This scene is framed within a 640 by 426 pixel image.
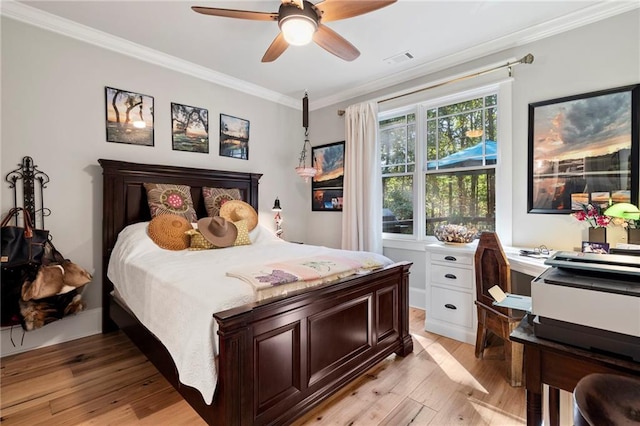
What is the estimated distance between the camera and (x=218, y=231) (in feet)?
9.08

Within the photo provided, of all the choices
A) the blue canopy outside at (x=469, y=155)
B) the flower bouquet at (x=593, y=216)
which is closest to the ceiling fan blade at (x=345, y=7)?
the blue canopy outside at (x=469, y=155)

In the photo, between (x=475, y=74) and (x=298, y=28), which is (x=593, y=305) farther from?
(x=475, y=74)

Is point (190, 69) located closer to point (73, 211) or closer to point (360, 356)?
point (73, 211)

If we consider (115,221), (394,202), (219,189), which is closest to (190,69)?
(219,189)

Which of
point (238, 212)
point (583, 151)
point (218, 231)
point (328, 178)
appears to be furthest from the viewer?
point (328, 178)

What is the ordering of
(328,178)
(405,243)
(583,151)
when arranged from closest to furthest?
(583,151), (405,243), (328,178)

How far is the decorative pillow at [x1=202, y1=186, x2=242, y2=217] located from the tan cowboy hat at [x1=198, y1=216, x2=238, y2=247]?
54cm

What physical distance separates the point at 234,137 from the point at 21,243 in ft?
7.61

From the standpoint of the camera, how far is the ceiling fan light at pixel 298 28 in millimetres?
1930

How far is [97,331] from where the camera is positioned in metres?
2.84

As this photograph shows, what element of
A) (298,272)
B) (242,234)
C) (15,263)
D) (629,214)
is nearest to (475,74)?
(629,214)

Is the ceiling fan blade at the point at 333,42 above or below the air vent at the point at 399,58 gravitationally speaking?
below

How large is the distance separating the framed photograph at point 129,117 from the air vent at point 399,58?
8.44ft

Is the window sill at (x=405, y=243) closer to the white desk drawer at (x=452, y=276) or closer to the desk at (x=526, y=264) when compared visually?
the white desk drawer at (x=452, y=276)
